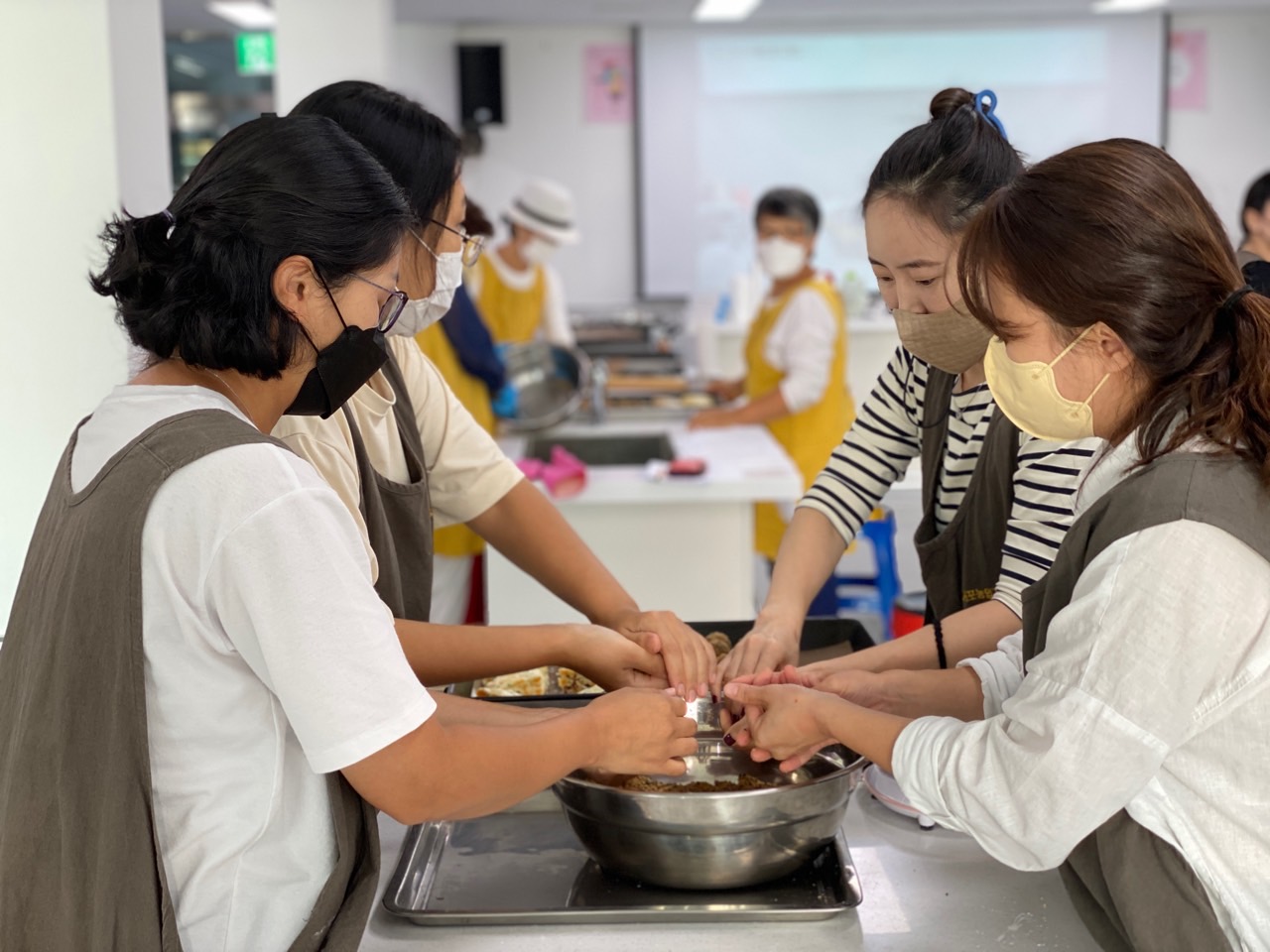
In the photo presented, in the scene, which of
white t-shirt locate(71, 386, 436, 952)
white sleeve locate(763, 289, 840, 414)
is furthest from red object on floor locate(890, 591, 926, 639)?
white sleeve locate(763, 289, 840, 414)

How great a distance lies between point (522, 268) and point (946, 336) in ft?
12.5

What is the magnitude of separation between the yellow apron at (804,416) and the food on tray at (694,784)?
2.85 meters

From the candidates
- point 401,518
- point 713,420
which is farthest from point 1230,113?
point 401,518

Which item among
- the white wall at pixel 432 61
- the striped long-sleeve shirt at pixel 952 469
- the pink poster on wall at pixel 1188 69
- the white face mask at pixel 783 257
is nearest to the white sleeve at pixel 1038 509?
the striped long-sleeve shirt at pixel 952 469

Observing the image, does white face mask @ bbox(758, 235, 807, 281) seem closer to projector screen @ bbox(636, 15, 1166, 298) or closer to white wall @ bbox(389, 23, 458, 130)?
white wall @ bbox(389, 23, 458, 130)

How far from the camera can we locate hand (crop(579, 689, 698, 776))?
4.38 ft

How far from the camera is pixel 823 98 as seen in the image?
9.48 metres

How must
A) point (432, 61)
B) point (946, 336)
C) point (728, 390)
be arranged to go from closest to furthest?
point (946, 336) < point (728, 390) < point (432, 61)

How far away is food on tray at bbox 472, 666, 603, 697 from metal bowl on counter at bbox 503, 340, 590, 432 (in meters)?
2.43

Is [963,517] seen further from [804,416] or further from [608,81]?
[608,81]

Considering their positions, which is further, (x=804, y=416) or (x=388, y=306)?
(x=804, y=416)

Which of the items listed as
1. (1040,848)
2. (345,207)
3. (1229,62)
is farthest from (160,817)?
(1229,62)

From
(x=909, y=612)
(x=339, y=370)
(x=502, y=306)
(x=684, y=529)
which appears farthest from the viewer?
(x=502, y=306)

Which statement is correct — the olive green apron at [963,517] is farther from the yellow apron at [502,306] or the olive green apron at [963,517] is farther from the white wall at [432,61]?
the white wall at [432,61]
